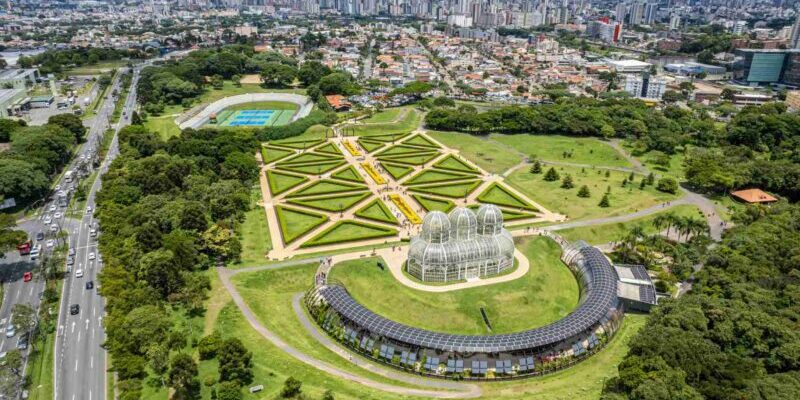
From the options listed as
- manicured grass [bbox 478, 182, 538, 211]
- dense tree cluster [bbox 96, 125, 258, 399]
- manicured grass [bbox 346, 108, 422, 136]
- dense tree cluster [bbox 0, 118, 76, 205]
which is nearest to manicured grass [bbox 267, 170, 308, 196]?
dense tree cluster [bbox 96, 125, 258, 399]

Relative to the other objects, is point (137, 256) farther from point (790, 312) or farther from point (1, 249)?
point (790, 312)

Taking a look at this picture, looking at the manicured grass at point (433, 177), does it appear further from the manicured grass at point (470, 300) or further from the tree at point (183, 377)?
the tree at point (183, 377)

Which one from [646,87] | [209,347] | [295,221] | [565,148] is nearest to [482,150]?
[565,148]

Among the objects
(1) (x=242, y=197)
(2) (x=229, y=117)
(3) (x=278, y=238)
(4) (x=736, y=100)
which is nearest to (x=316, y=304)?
(3) (x=278, y=238)

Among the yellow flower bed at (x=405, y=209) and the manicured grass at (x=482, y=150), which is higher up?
the manicured grass at (x=482, y=150)

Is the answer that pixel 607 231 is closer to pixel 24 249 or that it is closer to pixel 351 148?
pixel 351 148

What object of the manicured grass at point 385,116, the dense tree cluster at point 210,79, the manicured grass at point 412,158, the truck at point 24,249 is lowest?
the truck at point 24,249

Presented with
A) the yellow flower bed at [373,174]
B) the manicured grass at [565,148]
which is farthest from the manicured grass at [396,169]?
the manicured grass at [565,148]

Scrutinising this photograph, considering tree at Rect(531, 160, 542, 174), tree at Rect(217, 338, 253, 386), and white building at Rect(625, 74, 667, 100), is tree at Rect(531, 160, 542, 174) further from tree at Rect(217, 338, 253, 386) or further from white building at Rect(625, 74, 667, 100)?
white building at Rect(625, 74, 667, 100)
